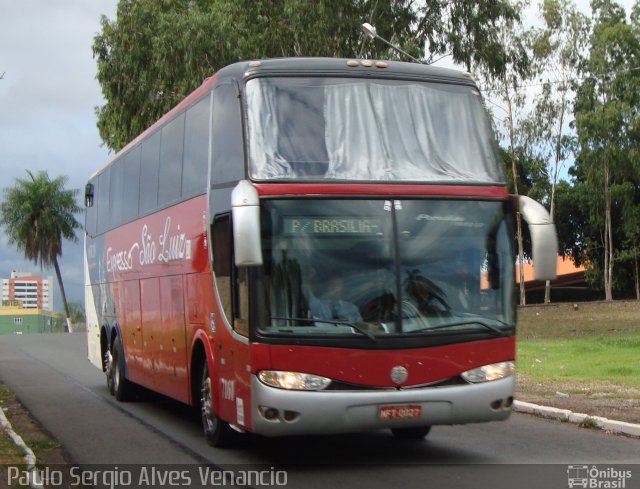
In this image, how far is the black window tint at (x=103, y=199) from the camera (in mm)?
17844

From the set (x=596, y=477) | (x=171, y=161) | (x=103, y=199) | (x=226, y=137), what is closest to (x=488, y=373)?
(x=596, y=477)

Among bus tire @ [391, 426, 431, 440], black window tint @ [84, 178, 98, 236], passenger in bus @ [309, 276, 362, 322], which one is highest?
black window tint @ [84, 178, 98, 236]

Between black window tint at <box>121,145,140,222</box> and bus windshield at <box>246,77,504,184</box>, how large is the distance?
5.66 meters

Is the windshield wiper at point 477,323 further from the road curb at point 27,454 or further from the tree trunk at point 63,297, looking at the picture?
the tree trunk at point 63,297

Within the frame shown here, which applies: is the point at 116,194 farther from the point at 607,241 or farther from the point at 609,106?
the point at 607,241

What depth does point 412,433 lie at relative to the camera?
38.7ft

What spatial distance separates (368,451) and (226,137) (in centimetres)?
359

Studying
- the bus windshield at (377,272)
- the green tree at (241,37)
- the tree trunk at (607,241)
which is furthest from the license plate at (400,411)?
the tree trunk at (607,241)

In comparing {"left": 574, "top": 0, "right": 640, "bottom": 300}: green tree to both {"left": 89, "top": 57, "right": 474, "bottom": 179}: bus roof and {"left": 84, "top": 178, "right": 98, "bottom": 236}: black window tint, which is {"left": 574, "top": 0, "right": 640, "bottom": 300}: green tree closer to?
{"left": 84, "top": 178, "right": 98, "bottom": 236}: black window tint

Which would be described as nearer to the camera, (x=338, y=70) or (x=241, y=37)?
(x=338, y=70)

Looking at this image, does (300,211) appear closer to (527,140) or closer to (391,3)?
(391,3)

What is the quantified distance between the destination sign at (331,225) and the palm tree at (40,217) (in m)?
71.4

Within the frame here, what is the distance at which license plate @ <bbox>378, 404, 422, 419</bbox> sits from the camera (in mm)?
9344

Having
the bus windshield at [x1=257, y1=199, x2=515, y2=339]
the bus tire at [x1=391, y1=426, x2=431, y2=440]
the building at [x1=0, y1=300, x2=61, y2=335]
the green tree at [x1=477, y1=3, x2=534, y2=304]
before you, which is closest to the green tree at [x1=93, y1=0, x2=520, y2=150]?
the green tree at [x1=477, y1=3, x2=534, y2=304]
